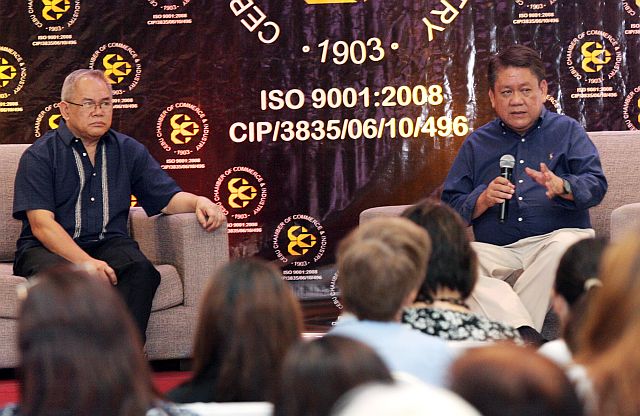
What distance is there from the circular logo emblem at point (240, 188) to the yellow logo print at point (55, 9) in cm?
123

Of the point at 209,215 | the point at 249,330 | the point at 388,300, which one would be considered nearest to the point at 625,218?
the point at 209,215

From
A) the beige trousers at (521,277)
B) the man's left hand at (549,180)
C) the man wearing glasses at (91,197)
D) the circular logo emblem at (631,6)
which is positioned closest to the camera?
the beige trousers at (521,277)

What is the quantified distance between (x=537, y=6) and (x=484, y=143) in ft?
4.10

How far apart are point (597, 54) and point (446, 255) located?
3.06 metres

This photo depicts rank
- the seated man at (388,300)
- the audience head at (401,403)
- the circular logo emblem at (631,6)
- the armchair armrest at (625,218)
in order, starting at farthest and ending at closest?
1. the circular logo emblem at (631,6)
2. the armchair armrest at (625,218)
3. the seated man at (388,300)
4. the audience head at (401,403)

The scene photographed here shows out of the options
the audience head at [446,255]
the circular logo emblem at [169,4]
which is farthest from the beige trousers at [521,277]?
the circular logo emblem at [169,4]

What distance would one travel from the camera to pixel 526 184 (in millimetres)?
4195

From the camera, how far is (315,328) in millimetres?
5312

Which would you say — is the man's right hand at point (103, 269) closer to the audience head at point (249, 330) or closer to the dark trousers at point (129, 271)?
the dark trousers at point (129, 271)

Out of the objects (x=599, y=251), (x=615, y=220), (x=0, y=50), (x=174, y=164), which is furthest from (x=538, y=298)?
(x=0, y=50)

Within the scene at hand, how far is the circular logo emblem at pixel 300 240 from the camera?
17.5 feet

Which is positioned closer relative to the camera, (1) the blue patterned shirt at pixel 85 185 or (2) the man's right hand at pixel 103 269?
(2) the man's right hand at pixel 103 269

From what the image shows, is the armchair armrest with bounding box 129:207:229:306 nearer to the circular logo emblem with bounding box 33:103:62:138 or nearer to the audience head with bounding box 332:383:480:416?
the circular logo emblem with bounding box 33:103:62:138

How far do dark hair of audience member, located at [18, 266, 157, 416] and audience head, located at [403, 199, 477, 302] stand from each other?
111 centimetres
